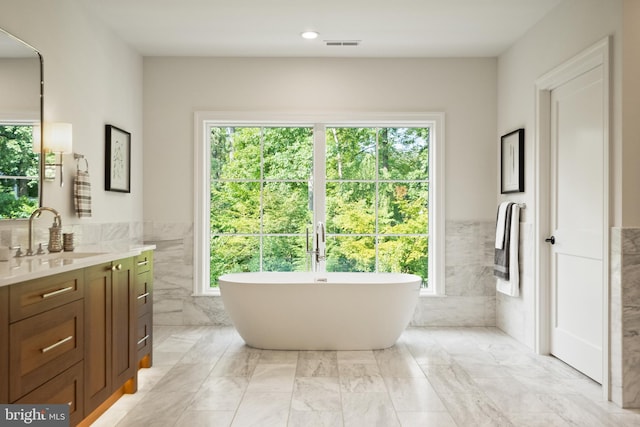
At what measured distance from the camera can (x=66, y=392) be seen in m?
2.46

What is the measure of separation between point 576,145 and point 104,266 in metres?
3.10

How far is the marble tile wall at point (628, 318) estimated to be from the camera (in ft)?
10.2

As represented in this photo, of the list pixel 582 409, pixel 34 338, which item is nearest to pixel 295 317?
pixel 582 409

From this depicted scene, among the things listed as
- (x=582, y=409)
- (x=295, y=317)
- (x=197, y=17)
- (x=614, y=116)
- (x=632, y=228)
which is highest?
(x=197, y=17)

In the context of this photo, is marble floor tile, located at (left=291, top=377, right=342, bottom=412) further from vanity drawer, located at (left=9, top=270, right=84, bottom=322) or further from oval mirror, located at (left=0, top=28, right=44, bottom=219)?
oval mirror, located at (left=0, top=28, right=44, bottom=219)

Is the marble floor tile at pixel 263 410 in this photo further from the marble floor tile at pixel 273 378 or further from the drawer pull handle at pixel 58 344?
the drawer pull handle at pixel 58 344

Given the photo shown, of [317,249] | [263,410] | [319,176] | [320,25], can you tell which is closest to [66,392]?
[263,410]

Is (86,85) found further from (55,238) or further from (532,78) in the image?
(532,78)

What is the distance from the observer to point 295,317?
167 inches

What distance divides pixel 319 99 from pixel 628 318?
10.6 feet

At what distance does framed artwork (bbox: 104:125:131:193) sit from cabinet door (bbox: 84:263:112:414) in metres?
1.74

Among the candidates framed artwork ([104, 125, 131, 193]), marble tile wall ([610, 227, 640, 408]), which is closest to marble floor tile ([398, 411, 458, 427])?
marble tile wall ([610, 227, 640, 408])

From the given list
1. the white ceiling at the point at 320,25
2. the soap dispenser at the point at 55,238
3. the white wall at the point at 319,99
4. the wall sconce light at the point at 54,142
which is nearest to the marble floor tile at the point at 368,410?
the soap dispenser at the point at 55,238

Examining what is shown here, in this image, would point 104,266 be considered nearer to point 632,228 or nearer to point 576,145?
point 632,228
